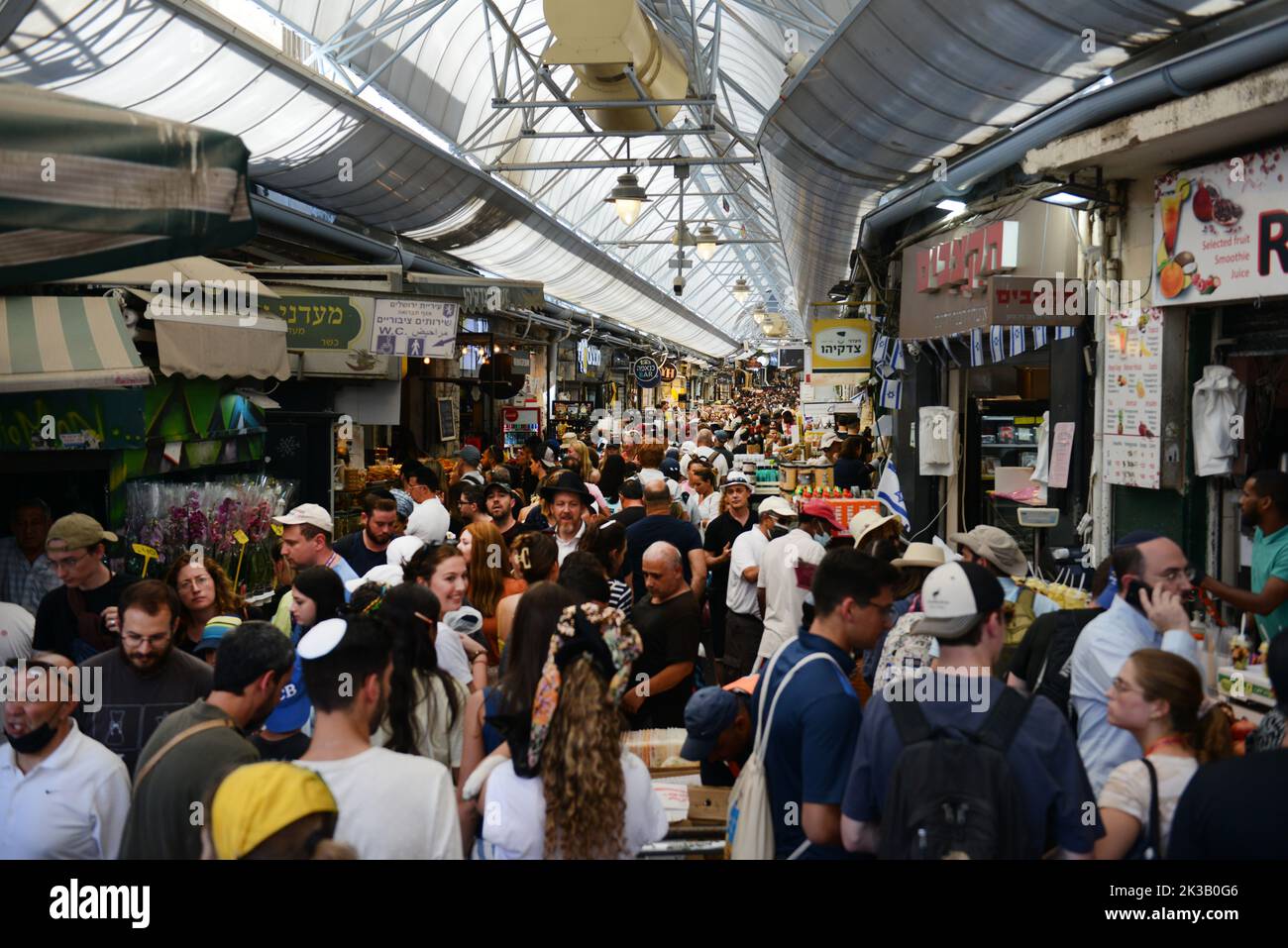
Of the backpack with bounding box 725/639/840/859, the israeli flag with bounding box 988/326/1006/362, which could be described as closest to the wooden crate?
the backpack with bounding box 725/639/840/859

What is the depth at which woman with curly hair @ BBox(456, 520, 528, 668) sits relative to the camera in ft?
18.8

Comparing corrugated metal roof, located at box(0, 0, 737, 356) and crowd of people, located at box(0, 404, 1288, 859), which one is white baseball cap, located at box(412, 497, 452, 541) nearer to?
crowd of people, located at box(0, 404, 1288, 859)

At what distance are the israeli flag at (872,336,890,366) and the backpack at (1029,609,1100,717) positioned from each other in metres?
8.90

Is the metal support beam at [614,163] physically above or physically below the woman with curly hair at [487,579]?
above

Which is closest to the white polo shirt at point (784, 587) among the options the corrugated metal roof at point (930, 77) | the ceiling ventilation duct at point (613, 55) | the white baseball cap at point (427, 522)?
the white baseball cap at point (427, 522)

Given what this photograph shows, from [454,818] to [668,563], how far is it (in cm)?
284

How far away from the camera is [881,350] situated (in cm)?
1360

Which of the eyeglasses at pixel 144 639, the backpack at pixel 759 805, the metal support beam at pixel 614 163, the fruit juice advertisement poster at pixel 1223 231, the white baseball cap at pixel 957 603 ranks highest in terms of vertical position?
the metal support beam at pixel 614 163

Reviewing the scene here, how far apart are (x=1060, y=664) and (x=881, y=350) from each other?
31.7 feet

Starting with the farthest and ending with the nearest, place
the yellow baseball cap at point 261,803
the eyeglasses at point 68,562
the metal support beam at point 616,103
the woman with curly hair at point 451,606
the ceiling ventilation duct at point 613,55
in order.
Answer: the metal support beam at point 616,103
the ceiling ventilation duct at point 613,55
the eyeglasses at point 68,562
the woman with curly hair at point 451,606
the yellow baseball cap at point 261,803

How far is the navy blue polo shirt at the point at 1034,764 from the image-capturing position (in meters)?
2.71

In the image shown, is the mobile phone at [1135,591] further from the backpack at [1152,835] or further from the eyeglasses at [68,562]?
the eyeglasses at [68,562]

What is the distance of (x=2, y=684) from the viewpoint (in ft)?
13.1

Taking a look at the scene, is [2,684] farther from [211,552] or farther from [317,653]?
[211,552]
